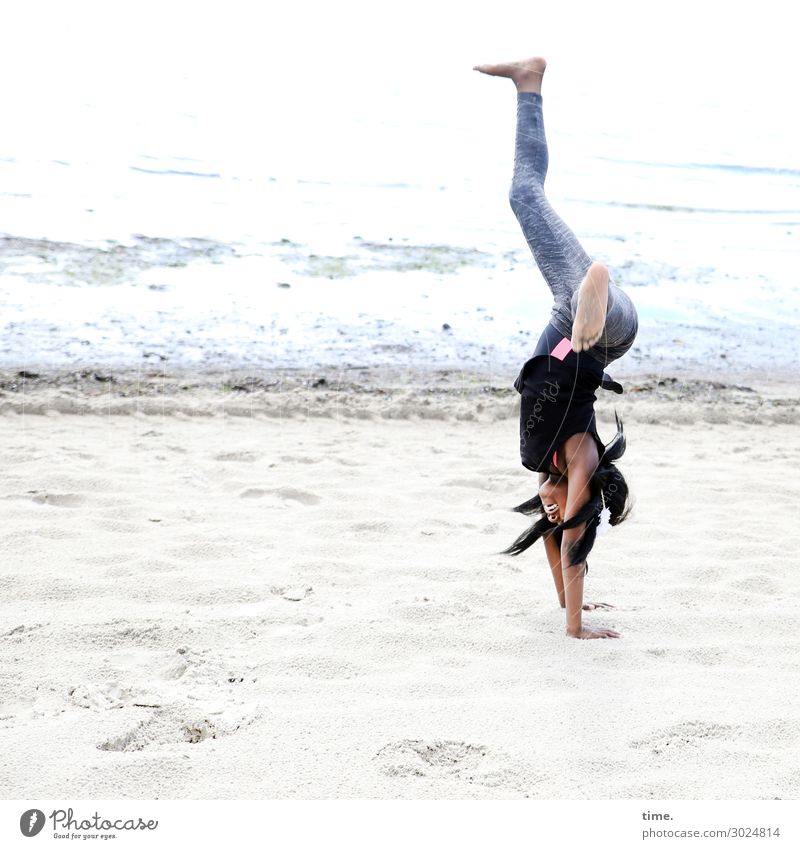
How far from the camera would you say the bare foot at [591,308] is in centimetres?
256

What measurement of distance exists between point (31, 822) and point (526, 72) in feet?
7.62

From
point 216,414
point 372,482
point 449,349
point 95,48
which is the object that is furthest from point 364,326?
point 95,48

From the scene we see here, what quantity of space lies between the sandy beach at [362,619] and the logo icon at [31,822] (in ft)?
0.43

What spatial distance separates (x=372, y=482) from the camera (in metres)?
4.80

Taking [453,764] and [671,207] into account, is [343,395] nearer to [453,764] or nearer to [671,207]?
[453,764]

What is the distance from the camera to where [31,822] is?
6.88 feet

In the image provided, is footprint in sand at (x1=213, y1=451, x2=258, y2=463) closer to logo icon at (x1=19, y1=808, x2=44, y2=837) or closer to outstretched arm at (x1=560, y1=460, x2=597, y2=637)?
outstretched arm at (x1=560, y1=460, x2=597, y2=637)

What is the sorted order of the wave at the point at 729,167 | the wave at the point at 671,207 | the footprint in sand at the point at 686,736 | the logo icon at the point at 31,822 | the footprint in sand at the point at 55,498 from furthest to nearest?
the wave at the point at 729,167, the wave at the point at 671,207, the footprint in sand at the point at 55,498, the footprint in sand at the point at 686,736, the logo icon at the point at 31,822

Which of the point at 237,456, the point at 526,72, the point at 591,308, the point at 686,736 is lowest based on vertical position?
the point at 237,456

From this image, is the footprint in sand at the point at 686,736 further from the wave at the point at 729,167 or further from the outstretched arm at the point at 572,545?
the wave at the point at 729,167

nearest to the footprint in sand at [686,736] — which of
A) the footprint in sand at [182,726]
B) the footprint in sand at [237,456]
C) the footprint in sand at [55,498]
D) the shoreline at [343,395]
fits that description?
the footprint in sand at [182,726]

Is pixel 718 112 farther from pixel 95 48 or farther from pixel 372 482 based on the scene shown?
pixel 372 482

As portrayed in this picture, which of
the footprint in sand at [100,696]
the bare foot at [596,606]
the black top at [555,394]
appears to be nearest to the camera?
the footprint in sand at [100,696]

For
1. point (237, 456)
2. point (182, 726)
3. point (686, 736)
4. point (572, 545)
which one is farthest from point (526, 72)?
point (237, 456)
